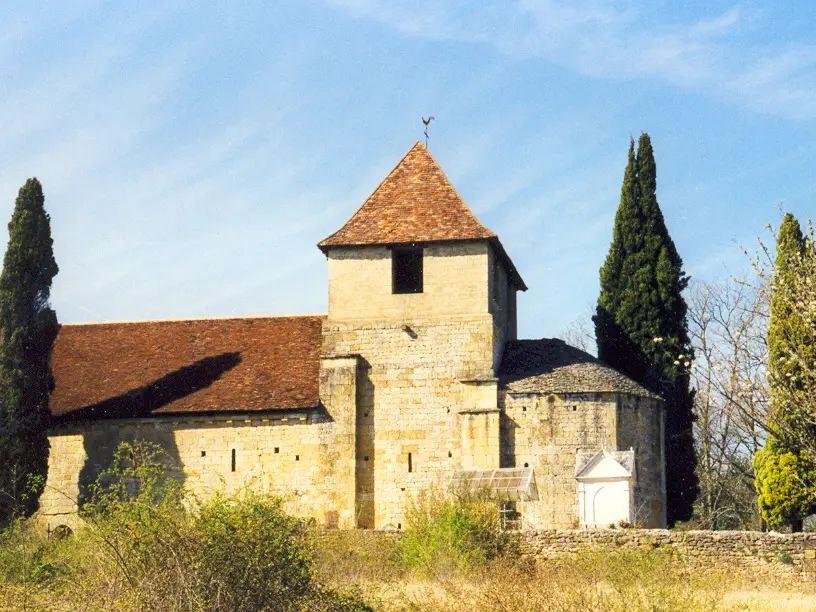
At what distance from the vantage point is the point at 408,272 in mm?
32125

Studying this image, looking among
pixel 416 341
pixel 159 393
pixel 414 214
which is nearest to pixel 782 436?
pixel 416 341

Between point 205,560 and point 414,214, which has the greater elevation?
point 414,214

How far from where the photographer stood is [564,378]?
29328mm

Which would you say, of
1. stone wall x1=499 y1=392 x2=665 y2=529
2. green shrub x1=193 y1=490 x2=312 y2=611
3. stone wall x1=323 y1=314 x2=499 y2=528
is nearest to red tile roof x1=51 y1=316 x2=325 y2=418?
stone wall x1=323 y1=314 x2=499 y2=528

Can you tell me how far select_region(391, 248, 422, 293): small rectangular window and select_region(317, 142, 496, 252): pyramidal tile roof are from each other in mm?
936

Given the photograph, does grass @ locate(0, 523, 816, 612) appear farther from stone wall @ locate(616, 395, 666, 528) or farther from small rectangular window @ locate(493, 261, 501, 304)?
small rectangular window @ locate(493, 261, 501, 304)

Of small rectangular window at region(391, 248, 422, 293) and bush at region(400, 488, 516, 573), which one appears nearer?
bush at region(400, 488, 516, 573)

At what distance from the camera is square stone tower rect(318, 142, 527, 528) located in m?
29.3

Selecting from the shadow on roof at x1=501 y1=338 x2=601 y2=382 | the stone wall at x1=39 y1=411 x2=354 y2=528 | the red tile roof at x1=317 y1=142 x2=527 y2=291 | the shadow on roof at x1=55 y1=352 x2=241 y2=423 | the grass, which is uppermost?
the red tile roof at x1=317 y1=142 x2=527 y2=291

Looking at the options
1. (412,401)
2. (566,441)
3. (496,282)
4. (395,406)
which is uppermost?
(496,282)

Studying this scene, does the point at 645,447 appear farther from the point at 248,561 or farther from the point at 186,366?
the point at 248,561

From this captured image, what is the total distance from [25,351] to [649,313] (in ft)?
50.5

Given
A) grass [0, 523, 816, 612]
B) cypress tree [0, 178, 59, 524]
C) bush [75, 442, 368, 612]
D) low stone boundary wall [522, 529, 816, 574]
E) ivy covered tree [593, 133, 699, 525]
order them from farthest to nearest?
ivy covered tree [593, 133, 699, 525], cypress tree [0, 178, 59, 524], low stone boundary wall [522, 529, 816, 574], grass [0, 523, 816, 612], bush [75, 442, 368, 612]

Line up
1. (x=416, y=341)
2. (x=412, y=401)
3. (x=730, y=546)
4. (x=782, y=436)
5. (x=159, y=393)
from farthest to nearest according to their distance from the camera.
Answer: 1. (x=159, y=393)
2. (x=416, y=341)
3. (x=412, y=401)
4. (x=730, y=546)
5. (x=782, y=436)
